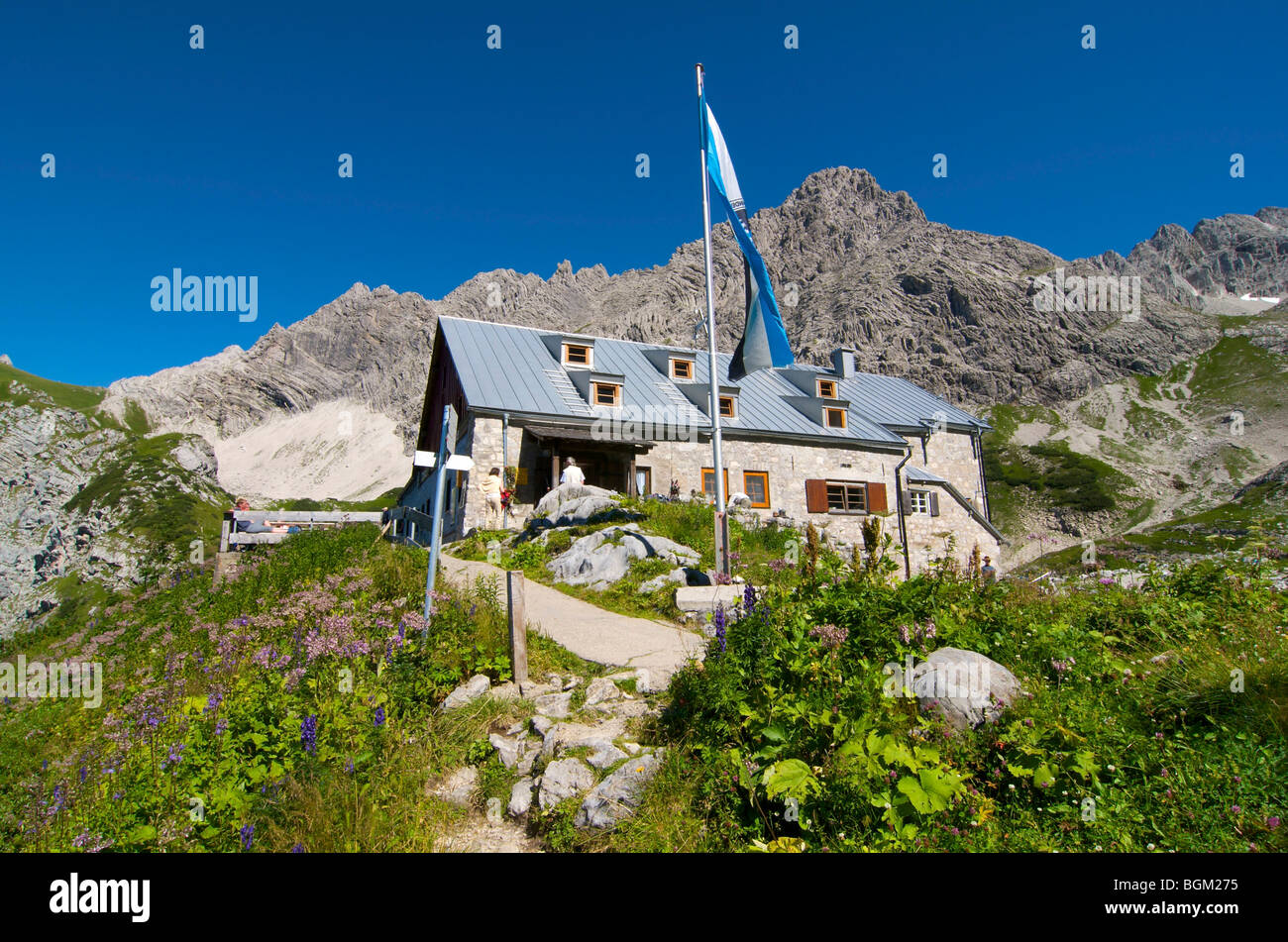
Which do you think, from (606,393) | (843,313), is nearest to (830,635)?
(606,393)

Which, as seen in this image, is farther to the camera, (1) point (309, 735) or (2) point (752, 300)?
(2) point (752, 300)

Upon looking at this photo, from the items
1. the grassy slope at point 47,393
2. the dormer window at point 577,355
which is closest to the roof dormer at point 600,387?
the dormer window at point 577,355

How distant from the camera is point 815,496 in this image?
82.1 ft

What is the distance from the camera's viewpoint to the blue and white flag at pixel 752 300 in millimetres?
12773

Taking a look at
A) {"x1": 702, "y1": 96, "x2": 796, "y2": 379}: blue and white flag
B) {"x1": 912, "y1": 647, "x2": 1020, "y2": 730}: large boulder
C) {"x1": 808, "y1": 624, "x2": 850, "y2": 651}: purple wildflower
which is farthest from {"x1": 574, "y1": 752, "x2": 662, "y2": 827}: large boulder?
{"x1": 702, "y1": 96, "x2": 796, "y2": 379}: blue and white flag

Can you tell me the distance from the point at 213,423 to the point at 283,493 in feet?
92.8

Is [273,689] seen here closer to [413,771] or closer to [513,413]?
[413,771]

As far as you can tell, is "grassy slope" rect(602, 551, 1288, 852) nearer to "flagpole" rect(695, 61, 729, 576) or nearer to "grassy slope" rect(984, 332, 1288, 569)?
"flagpole" rect(695, 61, 729, 576)

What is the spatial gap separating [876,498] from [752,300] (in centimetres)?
1567

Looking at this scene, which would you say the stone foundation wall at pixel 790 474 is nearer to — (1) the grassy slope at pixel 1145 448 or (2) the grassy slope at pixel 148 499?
(2) the grassy slope at pixel 148 499

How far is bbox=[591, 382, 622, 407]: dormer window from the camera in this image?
2417 centimetres

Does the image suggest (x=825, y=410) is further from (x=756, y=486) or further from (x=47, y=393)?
(x=47, y=393)

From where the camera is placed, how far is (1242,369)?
80562 mm
